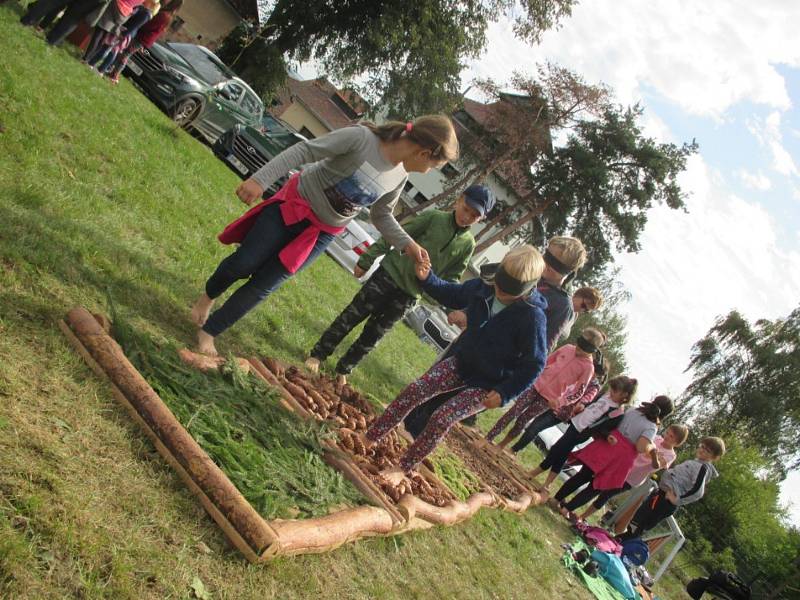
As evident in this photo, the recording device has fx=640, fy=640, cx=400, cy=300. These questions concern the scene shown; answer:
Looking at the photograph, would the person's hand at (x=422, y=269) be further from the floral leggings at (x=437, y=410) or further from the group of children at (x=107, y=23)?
the group of children at (x=107, y=23)

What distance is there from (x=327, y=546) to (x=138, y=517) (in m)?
0.95

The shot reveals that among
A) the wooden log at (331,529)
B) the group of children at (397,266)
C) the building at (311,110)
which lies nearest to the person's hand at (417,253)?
the group of children at (397,266)

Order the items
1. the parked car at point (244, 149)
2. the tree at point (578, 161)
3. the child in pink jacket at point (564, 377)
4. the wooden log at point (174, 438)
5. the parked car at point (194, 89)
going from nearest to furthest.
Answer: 1. the wooden log at point (174, 438)
2. the child in pink jacket at point (564, 377)
3. the parked car at point (194, 89)
4. the parked car at point (244, 149)
5. the tree at point (578, 161)

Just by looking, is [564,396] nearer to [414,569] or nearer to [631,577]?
[631,577]

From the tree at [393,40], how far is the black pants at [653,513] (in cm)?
1713

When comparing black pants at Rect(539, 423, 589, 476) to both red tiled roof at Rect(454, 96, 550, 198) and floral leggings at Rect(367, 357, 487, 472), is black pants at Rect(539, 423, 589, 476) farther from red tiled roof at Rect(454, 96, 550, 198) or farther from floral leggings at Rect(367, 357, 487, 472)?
red tiled roof at Rect(454, 96, 550, 198)

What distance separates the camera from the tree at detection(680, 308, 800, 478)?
30516mm

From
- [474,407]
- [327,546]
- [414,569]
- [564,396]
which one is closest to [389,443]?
[474,407]

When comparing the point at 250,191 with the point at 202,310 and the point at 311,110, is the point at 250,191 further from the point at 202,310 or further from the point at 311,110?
the point at 311,110

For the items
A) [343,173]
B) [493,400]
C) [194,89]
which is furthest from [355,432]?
[194,89]

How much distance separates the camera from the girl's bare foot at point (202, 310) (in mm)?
4250

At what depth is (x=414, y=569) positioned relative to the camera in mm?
3529

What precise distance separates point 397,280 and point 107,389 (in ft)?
9.34

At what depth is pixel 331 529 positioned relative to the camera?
2.92 metres
